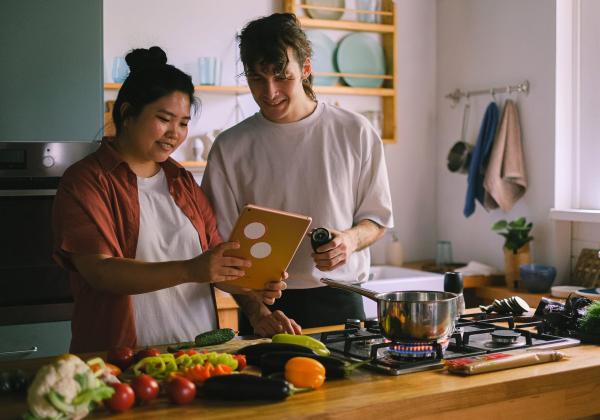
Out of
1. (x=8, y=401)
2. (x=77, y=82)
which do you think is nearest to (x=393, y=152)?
(x=77, y=82)

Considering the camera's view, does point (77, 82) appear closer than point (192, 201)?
No

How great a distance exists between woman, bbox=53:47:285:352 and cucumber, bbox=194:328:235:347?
0.42 ft

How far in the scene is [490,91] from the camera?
13.9ft

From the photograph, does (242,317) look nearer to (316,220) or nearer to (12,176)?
(316,220)

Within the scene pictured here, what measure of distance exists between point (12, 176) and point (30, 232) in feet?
0.74

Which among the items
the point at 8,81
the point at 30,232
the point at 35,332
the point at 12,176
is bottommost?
the point at 35,332

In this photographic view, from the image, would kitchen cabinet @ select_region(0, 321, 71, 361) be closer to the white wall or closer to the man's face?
the man's face

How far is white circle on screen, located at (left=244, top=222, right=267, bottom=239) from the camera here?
6.03 feet

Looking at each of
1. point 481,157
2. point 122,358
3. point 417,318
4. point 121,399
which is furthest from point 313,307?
point 481,157

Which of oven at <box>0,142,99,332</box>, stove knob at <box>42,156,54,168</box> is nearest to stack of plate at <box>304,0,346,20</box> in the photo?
oven at <box>0,142,99,332</box>

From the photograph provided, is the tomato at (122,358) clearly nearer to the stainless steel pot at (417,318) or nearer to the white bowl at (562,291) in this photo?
the stainless steel pot at (417,318)

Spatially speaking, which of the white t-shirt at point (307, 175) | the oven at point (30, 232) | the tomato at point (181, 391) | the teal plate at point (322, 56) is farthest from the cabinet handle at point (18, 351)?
the teal plate at point (322, 56)

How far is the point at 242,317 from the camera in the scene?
2447 millimetres

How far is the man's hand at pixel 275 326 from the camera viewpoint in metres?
2.01
